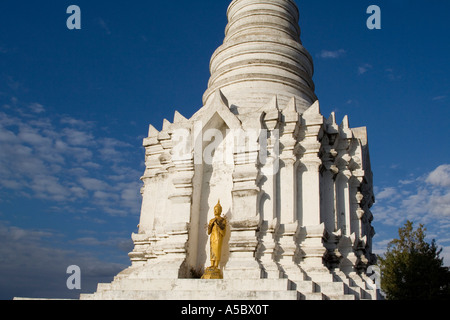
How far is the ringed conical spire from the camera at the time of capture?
15.7m

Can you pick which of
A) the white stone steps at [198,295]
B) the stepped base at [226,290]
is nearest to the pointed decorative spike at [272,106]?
the stepped base at [226,290]

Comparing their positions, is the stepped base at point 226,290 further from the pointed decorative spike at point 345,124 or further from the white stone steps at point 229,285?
the pointed decorative spike at point 345,124

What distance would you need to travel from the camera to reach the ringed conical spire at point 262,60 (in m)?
15.7

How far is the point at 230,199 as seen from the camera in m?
13.3

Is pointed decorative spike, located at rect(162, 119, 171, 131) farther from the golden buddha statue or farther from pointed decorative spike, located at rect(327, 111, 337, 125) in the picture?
pointed decorative spike, located at rect(327, 111, 337, 125)

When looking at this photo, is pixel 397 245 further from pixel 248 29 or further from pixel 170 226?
pixel 170 226

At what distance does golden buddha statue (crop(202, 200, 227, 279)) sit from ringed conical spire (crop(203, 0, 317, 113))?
13.5 feet

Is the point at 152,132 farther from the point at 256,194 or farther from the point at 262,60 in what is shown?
the point at 256,194

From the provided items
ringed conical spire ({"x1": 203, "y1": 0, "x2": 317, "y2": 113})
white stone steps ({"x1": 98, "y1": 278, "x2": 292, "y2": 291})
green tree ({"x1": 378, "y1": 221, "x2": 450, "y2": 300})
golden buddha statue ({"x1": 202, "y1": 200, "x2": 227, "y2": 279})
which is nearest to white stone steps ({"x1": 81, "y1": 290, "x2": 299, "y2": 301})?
white stone steps ({"x1": 98, "y1": 278, "x2": 292, "y2": 291})


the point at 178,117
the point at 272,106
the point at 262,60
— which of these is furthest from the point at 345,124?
the point at 178,117

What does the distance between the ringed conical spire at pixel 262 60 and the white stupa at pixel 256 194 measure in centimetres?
5
